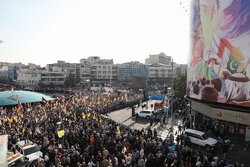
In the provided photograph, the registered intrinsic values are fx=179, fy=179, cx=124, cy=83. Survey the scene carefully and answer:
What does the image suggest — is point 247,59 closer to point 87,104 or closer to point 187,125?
point 187,125

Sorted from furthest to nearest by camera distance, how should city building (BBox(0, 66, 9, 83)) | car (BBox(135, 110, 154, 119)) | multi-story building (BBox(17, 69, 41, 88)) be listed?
city building (BBox(0, 66, 9, 83)) → multi-story building (BBox(17, 69, 41, 88)) → car (BBox(135, 110, 154, 119))

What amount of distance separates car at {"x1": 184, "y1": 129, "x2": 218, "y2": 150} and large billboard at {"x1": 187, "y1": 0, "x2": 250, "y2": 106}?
14.7 feet

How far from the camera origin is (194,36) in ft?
74.9

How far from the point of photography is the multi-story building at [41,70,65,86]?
7188 cm

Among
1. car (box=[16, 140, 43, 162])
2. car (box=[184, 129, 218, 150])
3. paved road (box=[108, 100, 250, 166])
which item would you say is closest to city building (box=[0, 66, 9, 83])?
paved road (box=[108, 100, 250, 166])

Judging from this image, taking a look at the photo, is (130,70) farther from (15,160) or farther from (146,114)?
(15,160)

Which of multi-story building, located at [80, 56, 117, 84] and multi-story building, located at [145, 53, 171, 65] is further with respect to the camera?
multi-story building, located at [145, 53, 171, 65]

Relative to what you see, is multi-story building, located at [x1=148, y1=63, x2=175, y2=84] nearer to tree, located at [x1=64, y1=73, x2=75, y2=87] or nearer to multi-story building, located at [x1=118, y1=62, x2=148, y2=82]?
multi-story building, located at [x1=118, y1=62, x2=148, y2=82]

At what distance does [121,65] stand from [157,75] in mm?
20615

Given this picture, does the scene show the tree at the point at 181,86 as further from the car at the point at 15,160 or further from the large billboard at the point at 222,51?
the car at the point at 15,160

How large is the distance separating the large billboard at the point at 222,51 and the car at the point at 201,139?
4487 mm

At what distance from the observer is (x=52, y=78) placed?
242ft

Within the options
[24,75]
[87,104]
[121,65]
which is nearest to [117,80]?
[121,65]

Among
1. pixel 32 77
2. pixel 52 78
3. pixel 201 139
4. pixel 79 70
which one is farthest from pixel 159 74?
pixel 201 139
